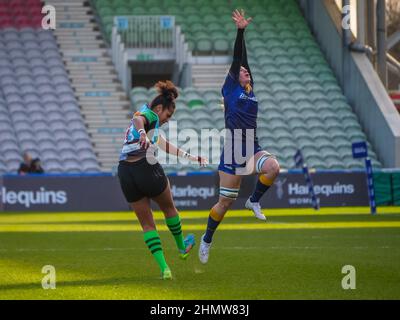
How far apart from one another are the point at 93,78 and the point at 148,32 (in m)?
2.80

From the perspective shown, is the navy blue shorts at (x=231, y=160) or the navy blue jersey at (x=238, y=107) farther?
the navy blue jersey at (x=238, y=107)

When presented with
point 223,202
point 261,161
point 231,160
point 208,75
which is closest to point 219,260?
point 223,202

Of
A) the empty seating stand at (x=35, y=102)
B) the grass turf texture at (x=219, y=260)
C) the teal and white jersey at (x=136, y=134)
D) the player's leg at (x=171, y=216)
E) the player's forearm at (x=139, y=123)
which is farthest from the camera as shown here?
the empty seating stand at (x=35, y=102)

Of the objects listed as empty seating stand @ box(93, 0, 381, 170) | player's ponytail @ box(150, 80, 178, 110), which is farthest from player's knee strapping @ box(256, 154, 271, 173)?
empty seating stand @ box(93, 0, 381, 170)

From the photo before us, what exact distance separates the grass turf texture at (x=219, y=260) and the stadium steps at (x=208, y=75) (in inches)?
605

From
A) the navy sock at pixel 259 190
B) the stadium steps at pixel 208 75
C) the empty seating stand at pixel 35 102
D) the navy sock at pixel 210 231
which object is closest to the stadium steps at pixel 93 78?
the empty seating stand at pixel 35 102

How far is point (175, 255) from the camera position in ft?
54.4

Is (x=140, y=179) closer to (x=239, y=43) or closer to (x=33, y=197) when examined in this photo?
(x=239, y=43)

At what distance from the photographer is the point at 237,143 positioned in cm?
1477

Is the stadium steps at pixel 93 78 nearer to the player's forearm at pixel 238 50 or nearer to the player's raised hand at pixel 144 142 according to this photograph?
the player's forearm at pixel 238 50

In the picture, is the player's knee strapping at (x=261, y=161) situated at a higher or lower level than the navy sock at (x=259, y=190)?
higher

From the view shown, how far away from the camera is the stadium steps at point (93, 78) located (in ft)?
126
